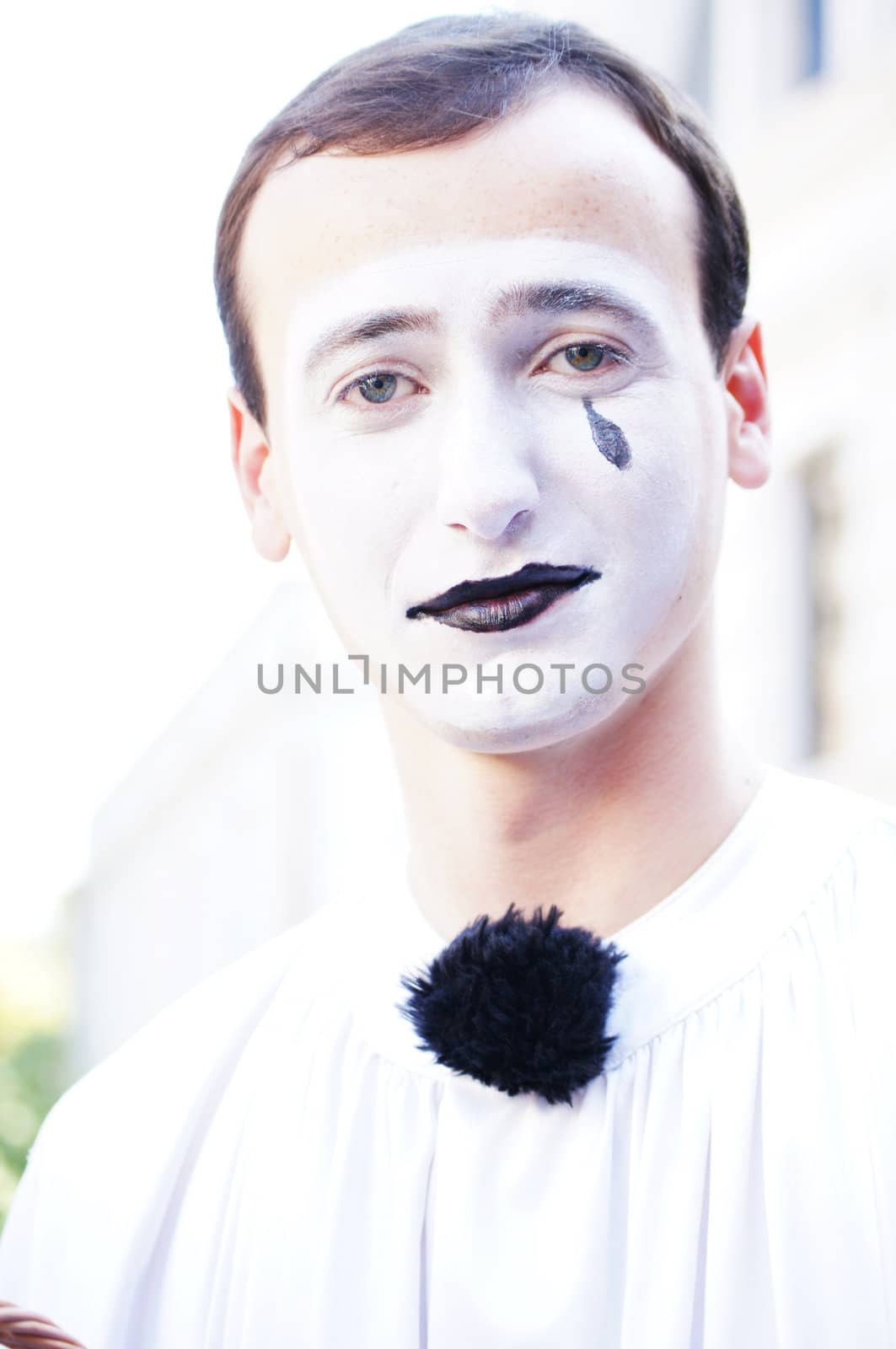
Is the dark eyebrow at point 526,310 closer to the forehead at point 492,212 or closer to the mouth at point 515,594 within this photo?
the forehead at point 492,212

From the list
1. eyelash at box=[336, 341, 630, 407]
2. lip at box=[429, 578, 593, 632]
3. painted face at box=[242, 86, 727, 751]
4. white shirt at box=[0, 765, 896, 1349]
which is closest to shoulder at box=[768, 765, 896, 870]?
white shirt at box=[0, 765, 896, 1349]

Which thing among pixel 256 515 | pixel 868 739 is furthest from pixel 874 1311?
pixel 868 739

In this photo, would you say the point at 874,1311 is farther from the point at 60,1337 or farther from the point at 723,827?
the point at 60,1337

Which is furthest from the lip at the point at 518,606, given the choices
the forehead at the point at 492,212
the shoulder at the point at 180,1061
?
the shoulder at the point at 180,1061

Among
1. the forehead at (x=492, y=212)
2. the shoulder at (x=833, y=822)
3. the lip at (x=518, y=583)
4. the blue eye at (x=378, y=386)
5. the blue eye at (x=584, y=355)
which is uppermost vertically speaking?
the forehead at (x=492, y=212)

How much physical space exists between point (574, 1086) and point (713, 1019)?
0.11 m

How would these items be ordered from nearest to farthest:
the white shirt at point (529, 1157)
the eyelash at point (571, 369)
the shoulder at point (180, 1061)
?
the white shirt at point (529, 1157)
the eyelash at point (571, 369)
the shoulder at point (180, 1061)

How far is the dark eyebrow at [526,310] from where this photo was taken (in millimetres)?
1017

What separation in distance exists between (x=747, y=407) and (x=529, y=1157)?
0.62m

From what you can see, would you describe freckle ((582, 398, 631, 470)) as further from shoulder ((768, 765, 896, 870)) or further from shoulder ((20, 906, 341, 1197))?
shoulder ((20, 906, 341, 1197))

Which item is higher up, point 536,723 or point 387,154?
point 387,154

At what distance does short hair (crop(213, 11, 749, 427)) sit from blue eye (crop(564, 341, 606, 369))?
0.41 feet

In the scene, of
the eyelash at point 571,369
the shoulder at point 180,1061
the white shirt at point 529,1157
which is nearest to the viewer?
the white shirt at point 529,1157

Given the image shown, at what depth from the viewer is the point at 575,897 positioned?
1103 mm
